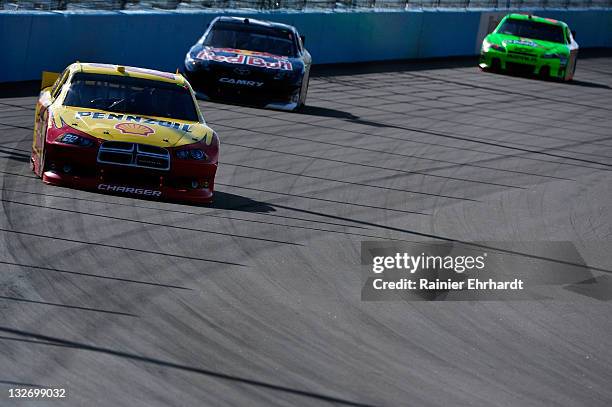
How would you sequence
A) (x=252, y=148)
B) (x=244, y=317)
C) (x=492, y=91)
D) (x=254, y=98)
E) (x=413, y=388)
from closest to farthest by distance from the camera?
1. (x=413, y=388)
2. (x=244, y=317)
3. (x=252, y=148)
4. (x=254, y=98)
5. (x=492, y=91)

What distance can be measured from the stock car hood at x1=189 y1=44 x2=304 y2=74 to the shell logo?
7217 millimetres

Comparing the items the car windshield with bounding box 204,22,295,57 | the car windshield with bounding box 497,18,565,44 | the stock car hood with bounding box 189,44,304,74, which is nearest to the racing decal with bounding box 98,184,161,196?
the stock car hood with bounding box 189,44,304,74

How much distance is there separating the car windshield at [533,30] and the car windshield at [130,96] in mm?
16987

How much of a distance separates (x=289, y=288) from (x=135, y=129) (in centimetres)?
313

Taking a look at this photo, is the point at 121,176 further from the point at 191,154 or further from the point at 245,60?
the point at 245,60

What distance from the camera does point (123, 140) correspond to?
11.5 metres

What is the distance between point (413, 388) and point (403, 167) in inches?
335

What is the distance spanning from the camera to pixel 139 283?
888 cm

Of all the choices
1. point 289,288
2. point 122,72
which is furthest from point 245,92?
point 289,288

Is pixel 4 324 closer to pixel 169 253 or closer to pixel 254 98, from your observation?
pixel 169 253

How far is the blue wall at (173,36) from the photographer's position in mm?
19234

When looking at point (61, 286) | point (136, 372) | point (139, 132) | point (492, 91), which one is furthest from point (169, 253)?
point (492, 91)

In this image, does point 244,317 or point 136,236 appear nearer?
point 244,317

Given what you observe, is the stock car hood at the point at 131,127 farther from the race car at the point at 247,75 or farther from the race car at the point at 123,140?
the race car at the point at 247,75
